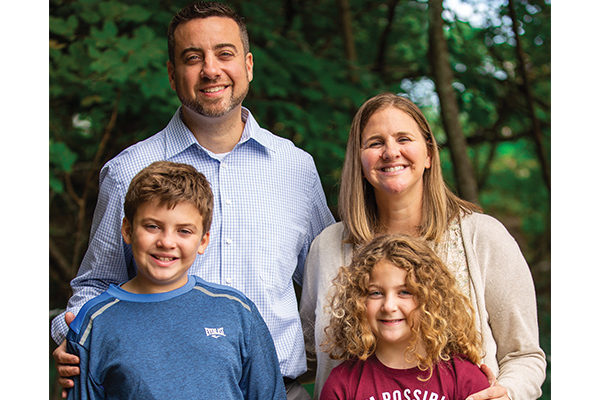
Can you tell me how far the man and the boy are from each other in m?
0.26

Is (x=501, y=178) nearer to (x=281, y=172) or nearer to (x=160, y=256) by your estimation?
(x=281, y=172)

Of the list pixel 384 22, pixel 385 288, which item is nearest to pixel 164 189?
pixel 385 288

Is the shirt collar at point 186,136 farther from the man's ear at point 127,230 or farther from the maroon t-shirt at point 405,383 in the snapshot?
the maroon t-shirt at point 405,383

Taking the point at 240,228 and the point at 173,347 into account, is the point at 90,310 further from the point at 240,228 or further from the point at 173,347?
the point at 240,228

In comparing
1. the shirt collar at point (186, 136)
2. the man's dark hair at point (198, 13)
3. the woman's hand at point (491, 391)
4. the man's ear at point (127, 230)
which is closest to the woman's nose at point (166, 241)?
the man's ear at point (127, 230)

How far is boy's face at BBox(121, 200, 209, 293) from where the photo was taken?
2.12m

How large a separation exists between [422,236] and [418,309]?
36cm

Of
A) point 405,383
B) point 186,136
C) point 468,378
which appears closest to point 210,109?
point 186,136

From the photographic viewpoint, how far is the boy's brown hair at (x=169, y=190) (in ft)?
7.11

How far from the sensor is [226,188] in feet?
8.55

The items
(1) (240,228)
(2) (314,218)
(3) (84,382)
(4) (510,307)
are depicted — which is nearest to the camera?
(3) (84,382)

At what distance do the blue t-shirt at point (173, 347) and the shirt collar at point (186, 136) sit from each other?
0.62m

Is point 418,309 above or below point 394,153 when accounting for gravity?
below

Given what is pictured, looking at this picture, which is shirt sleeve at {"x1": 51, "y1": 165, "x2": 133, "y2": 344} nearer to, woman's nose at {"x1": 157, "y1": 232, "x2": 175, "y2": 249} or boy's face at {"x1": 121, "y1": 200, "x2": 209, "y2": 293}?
boy's face at {"x1": 121, "y1": 200, "x2": 209, "y2": 293}
